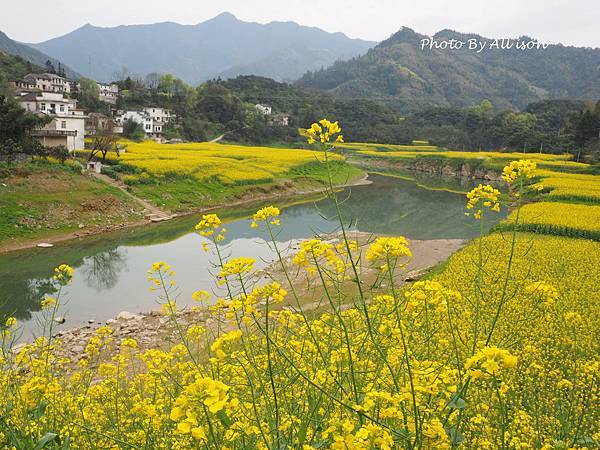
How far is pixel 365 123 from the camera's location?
83688 mm

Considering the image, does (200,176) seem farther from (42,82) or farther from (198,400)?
(42,82)

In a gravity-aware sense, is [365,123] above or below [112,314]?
above

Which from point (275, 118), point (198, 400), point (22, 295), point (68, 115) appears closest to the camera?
point (198, 400)

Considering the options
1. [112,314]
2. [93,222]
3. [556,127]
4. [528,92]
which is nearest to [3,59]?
[93,222]

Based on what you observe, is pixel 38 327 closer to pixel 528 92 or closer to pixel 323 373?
pixel 323 373

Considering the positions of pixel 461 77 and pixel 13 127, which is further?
pixel 461 77

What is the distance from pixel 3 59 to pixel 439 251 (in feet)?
213

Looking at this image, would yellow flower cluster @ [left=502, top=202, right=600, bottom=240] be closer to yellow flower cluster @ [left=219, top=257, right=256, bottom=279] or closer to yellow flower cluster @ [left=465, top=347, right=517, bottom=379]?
yellow flower cluster @ [left=219, top=257, right=256, bottom=279]

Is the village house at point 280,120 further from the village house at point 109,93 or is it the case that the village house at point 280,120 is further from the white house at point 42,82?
the white house at point 42,82

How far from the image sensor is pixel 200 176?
3303cm

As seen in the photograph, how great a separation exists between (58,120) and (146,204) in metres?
14.5

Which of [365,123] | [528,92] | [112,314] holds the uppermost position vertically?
[528,92]

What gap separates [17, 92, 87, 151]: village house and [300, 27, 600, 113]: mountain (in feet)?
322

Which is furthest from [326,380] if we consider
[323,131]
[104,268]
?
[104,268]
